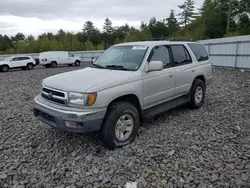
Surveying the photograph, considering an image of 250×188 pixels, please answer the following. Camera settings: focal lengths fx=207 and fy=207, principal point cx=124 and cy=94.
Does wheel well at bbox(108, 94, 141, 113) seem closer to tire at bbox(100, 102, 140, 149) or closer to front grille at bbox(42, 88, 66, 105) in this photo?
tire at bbox(100, 102, 140, 149)

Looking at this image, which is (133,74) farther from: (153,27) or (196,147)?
(153,27)

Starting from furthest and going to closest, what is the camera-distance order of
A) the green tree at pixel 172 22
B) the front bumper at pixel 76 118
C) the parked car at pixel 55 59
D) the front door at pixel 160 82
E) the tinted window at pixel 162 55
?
1. the green tree at pixel 172 22
2. the parked car at pixel 55 59
3. the tinted window at pixel 162 55
4. the front door at pixel 160 82
5. the front bumper at pixel 76 118

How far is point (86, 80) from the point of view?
134 inches

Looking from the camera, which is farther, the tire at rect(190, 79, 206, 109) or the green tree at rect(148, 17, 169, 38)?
the green tree at rect(148, 17, 169, 38)

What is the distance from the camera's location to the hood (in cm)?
322

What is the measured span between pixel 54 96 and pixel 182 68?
9.54 ft

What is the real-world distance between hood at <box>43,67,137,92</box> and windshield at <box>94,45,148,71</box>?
0.28 metres

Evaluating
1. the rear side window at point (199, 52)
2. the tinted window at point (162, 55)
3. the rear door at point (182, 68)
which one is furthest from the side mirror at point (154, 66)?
the rear side window at point (199, 52)

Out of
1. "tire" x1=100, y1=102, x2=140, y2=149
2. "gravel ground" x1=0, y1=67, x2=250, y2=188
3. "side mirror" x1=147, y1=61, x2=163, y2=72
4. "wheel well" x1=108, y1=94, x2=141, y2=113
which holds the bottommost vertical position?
"gravel ground" x1=0, y1=67, x2=250, y2=188

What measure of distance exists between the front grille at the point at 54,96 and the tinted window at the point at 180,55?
2661mm

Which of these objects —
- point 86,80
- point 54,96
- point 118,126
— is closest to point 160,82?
point 118,126

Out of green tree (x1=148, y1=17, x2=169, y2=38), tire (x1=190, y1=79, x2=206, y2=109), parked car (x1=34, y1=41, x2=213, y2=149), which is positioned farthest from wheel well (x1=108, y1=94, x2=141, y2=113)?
green tree (x1=148, y1=17, x2=169, y2=38)

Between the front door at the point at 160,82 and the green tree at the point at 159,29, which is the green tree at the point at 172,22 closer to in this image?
the green tree at the point at 159,29

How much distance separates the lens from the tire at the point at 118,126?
331 cm
